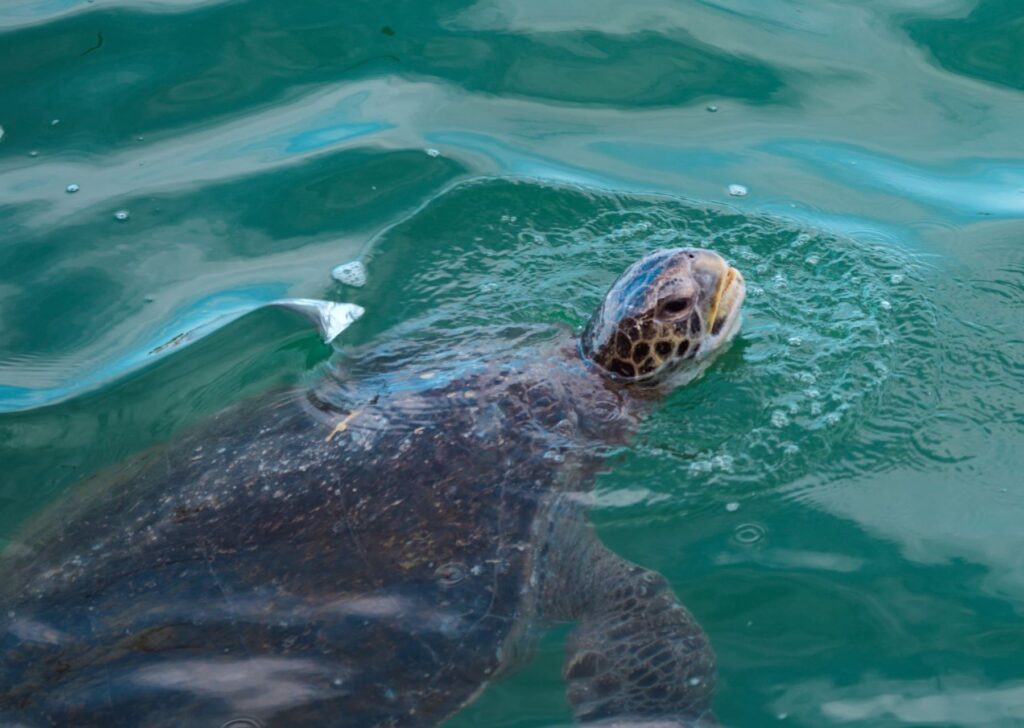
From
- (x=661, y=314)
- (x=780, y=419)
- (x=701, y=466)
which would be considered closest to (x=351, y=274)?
(x=661, y=314)

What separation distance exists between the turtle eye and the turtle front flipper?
1156 mm

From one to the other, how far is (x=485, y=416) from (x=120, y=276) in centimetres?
248

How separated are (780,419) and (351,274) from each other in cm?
239

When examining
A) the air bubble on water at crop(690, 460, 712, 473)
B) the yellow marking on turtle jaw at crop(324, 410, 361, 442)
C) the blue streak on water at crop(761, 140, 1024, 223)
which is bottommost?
the air bubble on water at crop(690, 460, 712, 473)

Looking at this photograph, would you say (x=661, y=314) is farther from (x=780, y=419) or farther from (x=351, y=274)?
(x=351, y=274)

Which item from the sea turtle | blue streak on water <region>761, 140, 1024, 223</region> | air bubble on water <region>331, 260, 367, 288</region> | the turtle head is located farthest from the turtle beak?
air bubble on water <region>331, 260, 367, 288</region>

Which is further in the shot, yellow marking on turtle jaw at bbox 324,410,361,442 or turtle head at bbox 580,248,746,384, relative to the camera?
turtle head at bbox 580,248,746,384

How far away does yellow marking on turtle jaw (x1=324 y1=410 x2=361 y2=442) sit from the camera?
431 centimetres

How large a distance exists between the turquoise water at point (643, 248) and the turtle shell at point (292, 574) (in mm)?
297

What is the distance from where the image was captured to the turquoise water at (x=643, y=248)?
4066 mm

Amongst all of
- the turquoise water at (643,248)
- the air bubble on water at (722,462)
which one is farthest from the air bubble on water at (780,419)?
the air bubble on water at (722,462)

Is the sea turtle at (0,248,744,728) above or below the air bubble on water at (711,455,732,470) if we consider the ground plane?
below

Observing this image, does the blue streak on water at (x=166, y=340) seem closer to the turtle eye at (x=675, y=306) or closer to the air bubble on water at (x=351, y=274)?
the air bubble on water at (x=351, y=274)

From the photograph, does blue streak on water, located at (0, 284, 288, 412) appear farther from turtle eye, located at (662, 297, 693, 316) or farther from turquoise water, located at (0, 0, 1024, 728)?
turtle eye, located at (662, 297, 693, 316)
